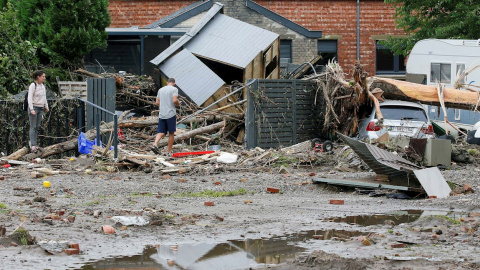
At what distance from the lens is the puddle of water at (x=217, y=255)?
696cm

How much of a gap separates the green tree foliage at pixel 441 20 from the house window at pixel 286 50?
450 cm

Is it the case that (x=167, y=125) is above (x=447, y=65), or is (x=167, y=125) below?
below

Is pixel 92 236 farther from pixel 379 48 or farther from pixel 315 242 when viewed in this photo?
pixel 379 48

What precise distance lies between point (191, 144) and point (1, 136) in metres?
4.36

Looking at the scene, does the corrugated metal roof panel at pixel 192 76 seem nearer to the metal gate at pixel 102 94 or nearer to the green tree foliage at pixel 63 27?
the metal gate at pixel 102 94

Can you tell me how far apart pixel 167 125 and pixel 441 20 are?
14906 mm

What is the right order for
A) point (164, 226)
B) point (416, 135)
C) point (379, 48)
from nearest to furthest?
1. point (164, 226)
2. point (416, 135)
3. point (379, 48)

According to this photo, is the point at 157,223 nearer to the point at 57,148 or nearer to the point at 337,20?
the point at 57,148

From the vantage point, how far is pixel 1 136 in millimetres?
17094

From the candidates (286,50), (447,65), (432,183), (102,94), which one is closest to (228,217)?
(432,183)

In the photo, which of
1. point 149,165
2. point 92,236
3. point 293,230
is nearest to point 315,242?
point 293,230

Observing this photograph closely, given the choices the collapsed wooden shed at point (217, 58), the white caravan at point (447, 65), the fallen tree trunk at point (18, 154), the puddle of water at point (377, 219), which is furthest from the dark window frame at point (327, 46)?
the puddle of water at point (377, 219)

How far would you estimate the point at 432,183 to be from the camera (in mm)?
11789

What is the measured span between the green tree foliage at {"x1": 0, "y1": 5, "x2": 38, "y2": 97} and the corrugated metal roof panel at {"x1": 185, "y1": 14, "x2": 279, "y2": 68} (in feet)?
14.9
